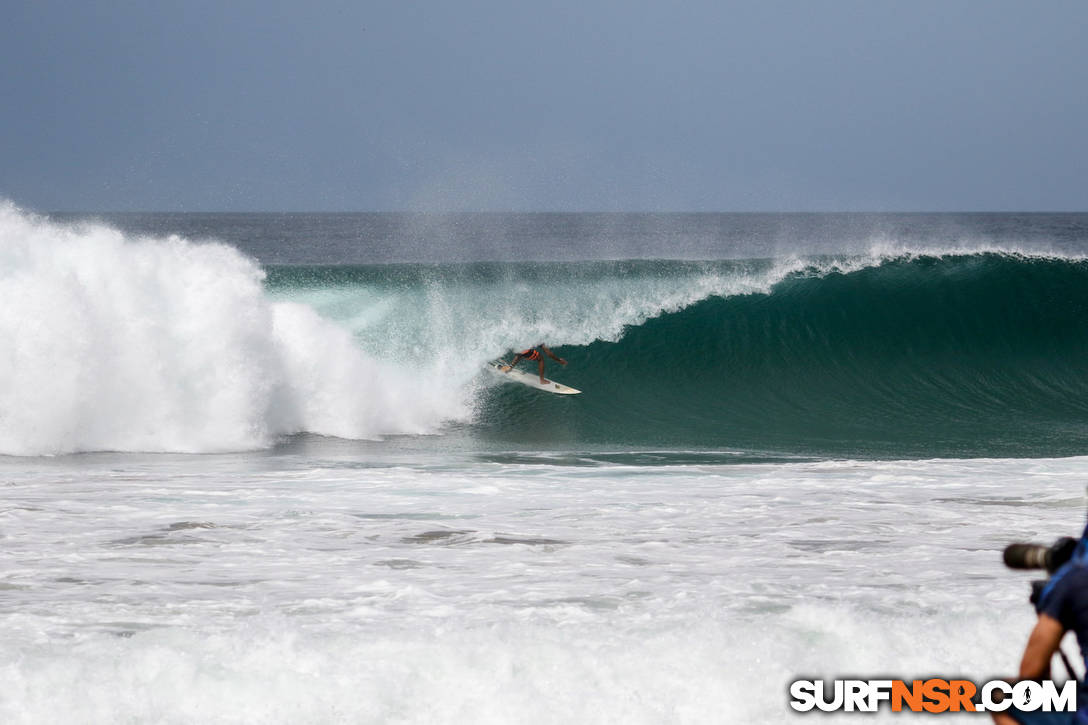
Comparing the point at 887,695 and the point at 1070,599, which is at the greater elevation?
the point at 1070,599

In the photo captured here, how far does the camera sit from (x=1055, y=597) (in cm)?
255

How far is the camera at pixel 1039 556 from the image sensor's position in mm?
2568

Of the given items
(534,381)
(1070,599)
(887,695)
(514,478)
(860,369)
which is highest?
(860,369)

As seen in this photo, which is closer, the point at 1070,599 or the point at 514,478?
the point at 1070,599

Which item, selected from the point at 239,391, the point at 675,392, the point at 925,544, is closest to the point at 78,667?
the point at 925,544

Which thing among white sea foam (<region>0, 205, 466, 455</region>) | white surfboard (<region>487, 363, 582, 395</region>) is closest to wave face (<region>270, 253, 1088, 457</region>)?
white surfboard (<region>487, 363, 582, 395</region>)

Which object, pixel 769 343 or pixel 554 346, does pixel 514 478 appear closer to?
pixel 554 346

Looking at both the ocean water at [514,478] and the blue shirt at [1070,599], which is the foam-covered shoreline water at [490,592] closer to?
the ocean water at [514,478]

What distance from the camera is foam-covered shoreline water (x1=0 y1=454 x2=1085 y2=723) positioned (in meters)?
4.23

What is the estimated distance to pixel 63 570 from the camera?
583cm

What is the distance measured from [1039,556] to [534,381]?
12348 mm

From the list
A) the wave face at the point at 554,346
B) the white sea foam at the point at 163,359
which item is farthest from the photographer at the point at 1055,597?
the white sea foam at the point at 163,359

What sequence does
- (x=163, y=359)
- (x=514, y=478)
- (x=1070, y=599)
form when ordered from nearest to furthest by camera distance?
1. (x=1070, y=599)
2. (x=514, y=478)
3. (x=163, y=359)

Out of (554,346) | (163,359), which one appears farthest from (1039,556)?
(554,346)
